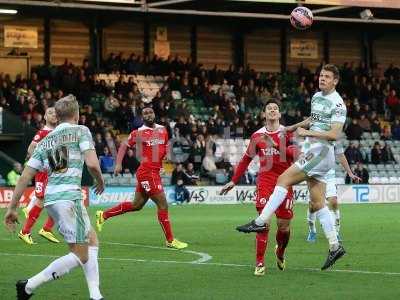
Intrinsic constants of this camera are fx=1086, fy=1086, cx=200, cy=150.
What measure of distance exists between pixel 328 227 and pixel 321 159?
85 centimetres

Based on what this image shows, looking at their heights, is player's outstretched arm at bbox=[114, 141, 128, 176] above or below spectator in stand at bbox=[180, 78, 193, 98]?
below

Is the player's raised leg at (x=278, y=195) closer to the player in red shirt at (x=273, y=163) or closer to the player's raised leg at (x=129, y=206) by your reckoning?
the player in red shirt at (x=273, y=163)

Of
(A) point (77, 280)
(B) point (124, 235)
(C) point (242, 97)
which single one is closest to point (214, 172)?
(C) point (242, 97)

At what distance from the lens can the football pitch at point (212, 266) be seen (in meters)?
11.4

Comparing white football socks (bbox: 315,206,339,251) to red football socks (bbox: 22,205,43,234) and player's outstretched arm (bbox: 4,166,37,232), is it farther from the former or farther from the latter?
red football socks (bbox: 22,205,43,234)

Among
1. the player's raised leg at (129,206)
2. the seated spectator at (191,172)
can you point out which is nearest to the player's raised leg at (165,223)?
the player's raised leg at (129,206)

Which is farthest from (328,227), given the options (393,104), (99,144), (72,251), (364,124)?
(393,104)

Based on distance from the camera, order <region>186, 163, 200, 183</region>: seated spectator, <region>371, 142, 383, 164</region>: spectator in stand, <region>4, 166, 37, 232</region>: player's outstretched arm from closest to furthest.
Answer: <region>4, 166, 37, 232</region>: player's outstretched arm → <region>186, 163, 200, 183</region>: seated spectator → <region>371, 142, 383, 164</region>: spectator in stand

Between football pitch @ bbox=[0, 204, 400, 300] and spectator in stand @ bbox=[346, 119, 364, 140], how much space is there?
18.0m

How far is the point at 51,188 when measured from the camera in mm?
10109

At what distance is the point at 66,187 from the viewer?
33.1 ft

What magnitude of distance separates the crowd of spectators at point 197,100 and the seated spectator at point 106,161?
31mm

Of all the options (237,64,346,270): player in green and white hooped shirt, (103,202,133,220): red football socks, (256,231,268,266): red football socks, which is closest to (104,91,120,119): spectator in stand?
(103,202,133,220): red football socks

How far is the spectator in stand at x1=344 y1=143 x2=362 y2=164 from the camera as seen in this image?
39406 mm
